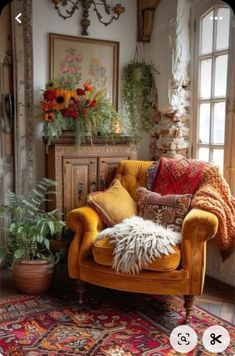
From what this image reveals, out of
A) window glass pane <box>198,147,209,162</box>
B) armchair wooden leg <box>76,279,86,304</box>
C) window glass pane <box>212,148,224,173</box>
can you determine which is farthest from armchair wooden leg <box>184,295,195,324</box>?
window glass pane <box>198,147,209,162</box>

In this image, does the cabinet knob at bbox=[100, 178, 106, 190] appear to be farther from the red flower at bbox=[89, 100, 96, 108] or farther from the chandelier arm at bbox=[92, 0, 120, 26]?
the chandelier arm at bbox=[92, 0, 120, 26]

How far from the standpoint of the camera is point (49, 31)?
3.01 metres

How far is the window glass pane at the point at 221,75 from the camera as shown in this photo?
9.16 ft

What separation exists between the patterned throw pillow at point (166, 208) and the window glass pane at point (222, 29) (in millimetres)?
1212

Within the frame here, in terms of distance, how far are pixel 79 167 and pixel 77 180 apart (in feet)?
0.34

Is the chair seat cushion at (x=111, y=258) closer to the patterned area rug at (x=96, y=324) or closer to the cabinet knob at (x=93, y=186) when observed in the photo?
the patterned area rug at (x=96, y=324)

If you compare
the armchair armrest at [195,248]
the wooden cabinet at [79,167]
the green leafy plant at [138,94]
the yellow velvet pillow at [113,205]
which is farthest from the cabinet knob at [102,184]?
the armchair armrest at [195,248]

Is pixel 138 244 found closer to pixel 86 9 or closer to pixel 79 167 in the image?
pixel 79 167

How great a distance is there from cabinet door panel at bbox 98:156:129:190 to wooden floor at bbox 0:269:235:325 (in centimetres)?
80

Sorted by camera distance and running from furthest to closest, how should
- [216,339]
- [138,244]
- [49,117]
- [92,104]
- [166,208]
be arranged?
[92,104], [49,117], [166,208], [138,244], [216,339]

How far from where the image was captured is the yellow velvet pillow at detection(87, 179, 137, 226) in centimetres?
249

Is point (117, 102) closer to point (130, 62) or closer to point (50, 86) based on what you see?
point (130, 62)

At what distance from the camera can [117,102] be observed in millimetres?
3318

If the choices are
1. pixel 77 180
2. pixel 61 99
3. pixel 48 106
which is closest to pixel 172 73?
pixel 61 99
